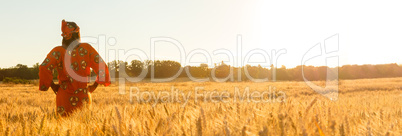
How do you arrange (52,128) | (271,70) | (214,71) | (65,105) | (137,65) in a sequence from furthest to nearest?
1. (271,70)
2. (137,65)
3. (214,71)
4. (65,105)
5. (52,128)

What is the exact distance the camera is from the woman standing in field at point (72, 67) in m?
4.14

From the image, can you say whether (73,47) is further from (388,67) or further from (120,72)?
(388,67)

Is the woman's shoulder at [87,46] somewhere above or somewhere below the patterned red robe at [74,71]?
above

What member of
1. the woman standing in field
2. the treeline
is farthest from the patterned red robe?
the treeline

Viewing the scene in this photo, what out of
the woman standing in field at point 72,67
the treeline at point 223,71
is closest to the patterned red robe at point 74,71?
the woman standing in field at point 72,67

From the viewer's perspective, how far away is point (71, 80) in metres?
4.20

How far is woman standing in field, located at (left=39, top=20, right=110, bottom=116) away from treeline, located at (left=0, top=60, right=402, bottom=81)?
14375 mm

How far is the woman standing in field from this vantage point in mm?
4141

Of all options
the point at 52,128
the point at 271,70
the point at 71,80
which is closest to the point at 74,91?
the point at 71,80

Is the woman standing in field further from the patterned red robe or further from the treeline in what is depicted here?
the treeline

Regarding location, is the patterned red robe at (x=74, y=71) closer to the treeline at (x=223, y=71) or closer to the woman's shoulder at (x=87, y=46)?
the woman's shoulder at (x=87, y=46)

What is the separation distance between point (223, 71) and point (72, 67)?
23.0 meters

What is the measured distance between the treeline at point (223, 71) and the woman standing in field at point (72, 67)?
47.2ft

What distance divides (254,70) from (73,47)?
3022cm
